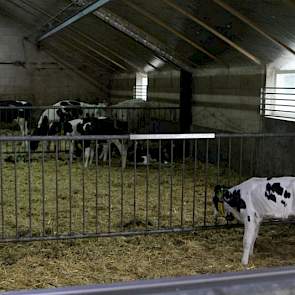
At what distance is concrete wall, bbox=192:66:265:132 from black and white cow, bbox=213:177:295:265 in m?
3.74

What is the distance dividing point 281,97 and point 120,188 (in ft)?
9.26

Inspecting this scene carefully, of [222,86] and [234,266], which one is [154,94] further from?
[234,266]

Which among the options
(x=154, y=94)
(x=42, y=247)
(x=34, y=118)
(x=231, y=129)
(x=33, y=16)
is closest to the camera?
(x=42, y=247)

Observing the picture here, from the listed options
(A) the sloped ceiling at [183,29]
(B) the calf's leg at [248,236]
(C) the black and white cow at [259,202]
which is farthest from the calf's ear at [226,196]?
(A) the sloped ceiling at [183,29]

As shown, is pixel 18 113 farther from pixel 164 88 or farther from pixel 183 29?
pixel 183 29

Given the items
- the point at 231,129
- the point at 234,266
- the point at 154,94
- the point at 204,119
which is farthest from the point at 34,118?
the point at 234,266

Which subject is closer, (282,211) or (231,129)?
(282,211)

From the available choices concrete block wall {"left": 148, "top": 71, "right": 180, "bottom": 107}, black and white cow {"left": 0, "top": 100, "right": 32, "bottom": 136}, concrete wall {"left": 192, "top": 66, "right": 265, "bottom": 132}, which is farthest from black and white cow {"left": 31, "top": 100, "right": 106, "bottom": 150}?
concrete wall {"left": 192, "top": 66, "right": 265, "bottom": 132}

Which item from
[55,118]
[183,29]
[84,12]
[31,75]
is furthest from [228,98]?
[31,75]

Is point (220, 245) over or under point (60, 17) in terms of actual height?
under

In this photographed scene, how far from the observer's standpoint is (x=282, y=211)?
413 cm

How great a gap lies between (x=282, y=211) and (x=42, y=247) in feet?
7.32

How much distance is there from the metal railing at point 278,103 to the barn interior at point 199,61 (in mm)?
16

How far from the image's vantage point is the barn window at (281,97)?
728 cm
